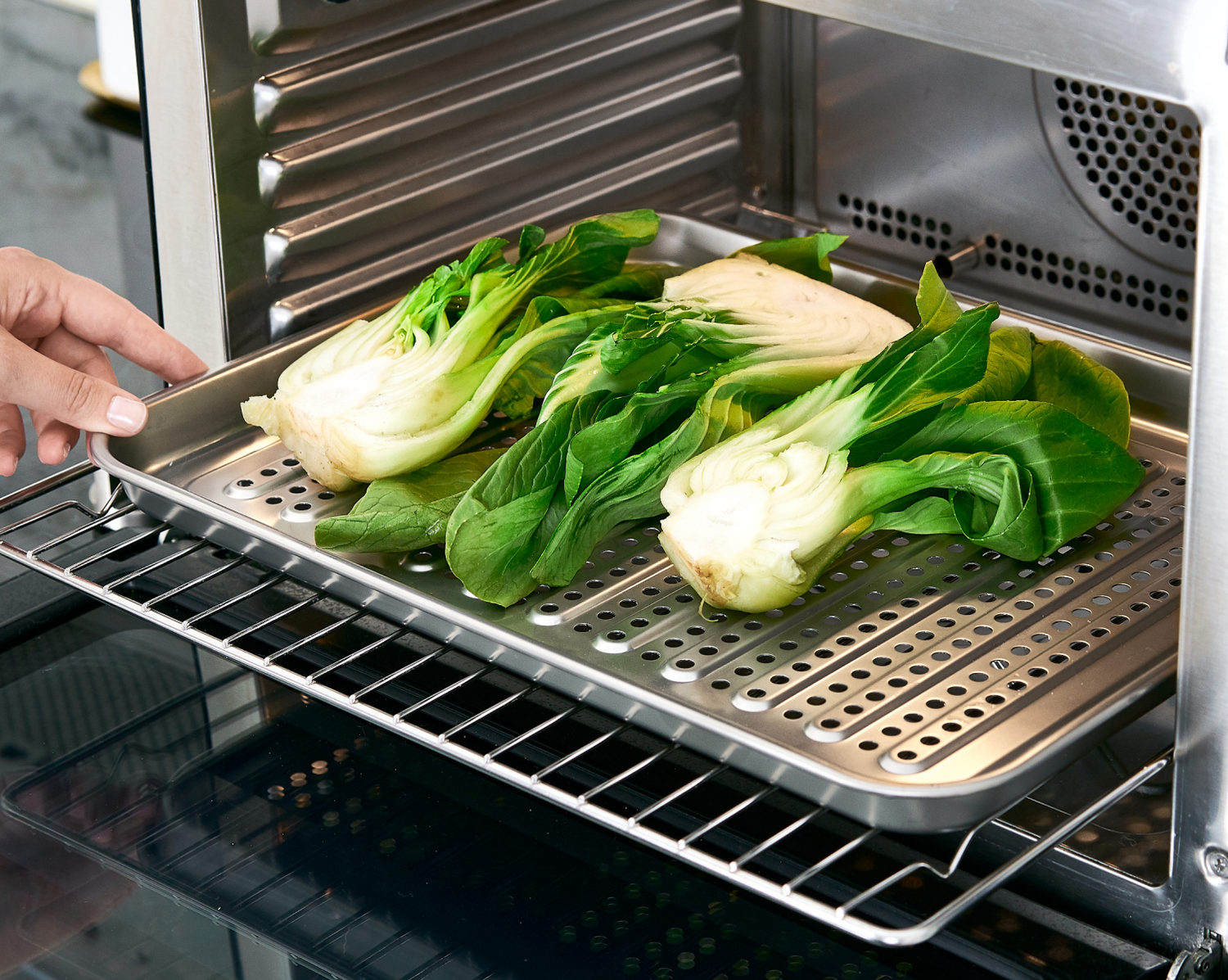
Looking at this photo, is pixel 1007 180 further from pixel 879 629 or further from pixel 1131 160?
pixel 879 629

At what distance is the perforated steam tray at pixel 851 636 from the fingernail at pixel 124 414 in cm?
3

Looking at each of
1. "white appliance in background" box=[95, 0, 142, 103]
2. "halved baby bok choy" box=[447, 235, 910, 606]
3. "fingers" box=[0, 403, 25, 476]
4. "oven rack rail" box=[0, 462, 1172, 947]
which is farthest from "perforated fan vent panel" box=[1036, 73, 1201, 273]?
"white appliance in background" box=[95, 0, 142, 103]

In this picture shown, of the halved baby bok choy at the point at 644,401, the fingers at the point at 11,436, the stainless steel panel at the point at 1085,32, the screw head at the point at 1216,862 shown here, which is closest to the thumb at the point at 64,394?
the fingers at the point at 11,436

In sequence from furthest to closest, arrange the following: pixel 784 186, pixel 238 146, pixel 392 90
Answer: pixel 784 186
pixel 392 90
pixel 238 146

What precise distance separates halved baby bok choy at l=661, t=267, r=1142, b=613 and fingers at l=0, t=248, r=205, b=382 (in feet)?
1.54

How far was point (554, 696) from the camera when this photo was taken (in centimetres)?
115

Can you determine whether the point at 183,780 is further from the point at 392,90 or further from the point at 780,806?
the point at 392,90

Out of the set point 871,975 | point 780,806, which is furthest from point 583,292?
point 871,975

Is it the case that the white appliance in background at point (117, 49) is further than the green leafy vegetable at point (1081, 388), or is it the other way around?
the white appliance in background at point (117, 49)

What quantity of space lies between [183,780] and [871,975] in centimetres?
48

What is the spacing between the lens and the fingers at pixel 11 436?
1.27m

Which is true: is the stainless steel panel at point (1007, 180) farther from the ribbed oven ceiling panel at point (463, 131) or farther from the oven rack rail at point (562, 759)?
the oven rack rail at point (562, 759)

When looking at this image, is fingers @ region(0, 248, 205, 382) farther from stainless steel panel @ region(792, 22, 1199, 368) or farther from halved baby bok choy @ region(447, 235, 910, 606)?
stainless steel panel @ region(792, 22, 1199, 368)

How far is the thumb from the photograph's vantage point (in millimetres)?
1147
